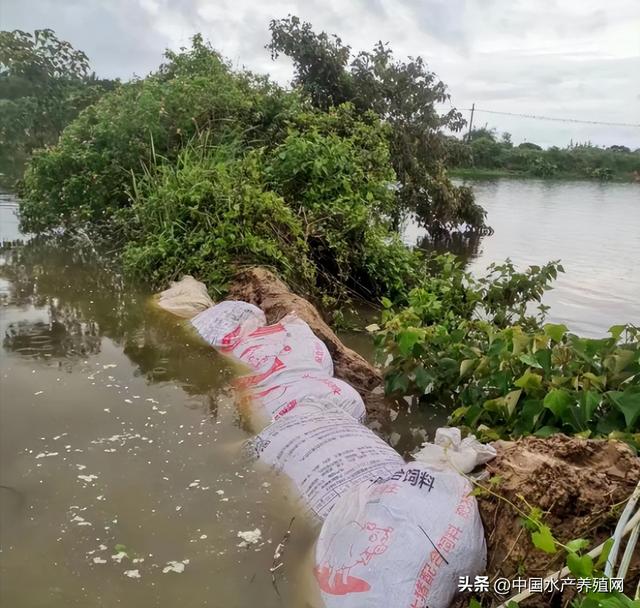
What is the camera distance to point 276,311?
4.22 m

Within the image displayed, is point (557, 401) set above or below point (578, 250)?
below

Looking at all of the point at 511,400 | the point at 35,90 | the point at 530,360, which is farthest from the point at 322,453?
the point at 35,90

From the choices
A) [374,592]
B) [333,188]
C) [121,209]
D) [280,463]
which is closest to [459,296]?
[333,188]

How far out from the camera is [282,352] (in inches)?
138

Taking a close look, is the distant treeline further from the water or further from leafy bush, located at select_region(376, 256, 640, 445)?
leafy bush, located at select_region(376, 256, 640, 445)

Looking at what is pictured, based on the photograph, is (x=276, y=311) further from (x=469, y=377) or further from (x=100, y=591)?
(x=100, y=591)

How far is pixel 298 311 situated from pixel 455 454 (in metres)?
2.14

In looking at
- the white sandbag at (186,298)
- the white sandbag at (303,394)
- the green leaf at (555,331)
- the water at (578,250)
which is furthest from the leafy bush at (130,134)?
the green leaf at (555,331)

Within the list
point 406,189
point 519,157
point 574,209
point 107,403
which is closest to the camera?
point 107,403

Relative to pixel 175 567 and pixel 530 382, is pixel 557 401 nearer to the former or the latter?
pixel 530 382

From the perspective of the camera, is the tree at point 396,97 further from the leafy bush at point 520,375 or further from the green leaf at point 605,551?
the green leaf at point 605,551

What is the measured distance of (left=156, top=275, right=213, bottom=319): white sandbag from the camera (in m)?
4.66

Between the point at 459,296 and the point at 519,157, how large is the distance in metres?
34.5

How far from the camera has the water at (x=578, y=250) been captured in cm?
636
